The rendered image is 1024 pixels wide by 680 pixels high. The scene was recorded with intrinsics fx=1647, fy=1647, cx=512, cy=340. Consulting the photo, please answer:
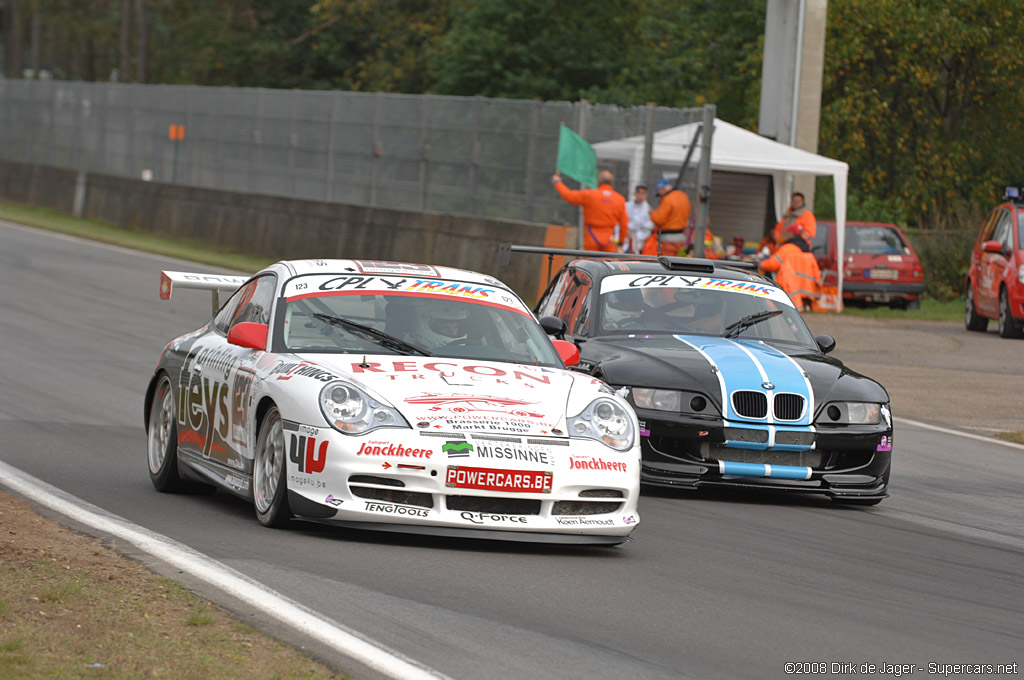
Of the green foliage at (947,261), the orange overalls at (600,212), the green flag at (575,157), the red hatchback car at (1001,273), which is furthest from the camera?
the green foliage at (947,261)

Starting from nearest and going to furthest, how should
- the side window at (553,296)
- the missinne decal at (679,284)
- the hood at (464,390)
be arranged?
the hood at (464,390) → the missinne decal at (679,284) → the side window at (553,296)

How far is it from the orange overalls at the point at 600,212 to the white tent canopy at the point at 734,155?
138cm

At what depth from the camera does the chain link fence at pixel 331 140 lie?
89.7 ft

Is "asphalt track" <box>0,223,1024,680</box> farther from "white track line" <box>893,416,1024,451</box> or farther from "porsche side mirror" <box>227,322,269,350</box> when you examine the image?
"white track line" <box>893,416,1024,451</box>

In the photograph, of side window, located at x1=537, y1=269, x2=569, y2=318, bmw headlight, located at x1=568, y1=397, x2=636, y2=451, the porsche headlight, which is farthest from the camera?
side window, located at x1=537, y1=269, x2=569, y2=318

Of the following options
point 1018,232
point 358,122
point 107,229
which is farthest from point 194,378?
point 107,229

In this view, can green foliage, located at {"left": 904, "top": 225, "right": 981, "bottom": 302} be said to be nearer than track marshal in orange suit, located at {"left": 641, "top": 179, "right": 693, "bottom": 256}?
No

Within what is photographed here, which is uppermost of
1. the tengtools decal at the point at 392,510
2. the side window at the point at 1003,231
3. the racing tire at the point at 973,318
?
the side window at the point at 1003,231

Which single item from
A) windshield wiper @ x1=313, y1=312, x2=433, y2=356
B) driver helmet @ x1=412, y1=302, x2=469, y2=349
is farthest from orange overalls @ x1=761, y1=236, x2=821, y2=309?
windshield wiper @ x1=313, y1=312, x2=433, y2=356

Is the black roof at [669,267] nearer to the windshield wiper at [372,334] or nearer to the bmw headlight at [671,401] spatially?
the bmw headlight at [671,401]

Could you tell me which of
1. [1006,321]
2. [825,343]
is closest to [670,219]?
[1006,321]

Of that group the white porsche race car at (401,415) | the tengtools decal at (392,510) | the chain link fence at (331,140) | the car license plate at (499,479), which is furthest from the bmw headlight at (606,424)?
the chain link fence at (331,140)

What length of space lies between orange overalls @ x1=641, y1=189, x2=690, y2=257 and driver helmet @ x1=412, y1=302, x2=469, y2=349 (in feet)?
48.2

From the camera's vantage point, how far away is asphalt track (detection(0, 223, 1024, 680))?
229 inches
